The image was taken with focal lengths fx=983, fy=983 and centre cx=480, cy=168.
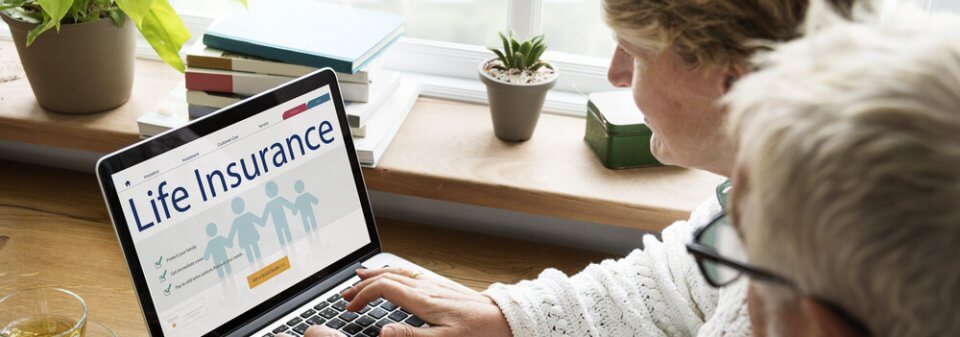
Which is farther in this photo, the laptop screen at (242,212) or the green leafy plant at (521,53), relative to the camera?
the green leafy plant at (521,53)

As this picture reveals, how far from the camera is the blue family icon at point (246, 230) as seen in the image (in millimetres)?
1066

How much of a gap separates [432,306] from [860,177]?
65 cm

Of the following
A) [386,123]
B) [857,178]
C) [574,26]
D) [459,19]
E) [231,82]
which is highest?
[857,178]

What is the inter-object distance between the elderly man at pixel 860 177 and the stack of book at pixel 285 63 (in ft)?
2.71

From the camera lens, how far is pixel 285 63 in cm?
132

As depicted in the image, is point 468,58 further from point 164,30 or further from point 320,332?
point 320,332

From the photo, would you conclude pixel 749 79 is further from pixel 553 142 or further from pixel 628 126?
pixel 553 142

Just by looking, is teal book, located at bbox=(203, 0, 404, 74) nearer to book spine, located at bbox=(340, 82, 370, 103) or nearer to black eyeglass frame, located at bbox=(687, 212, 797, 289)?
book spine, located at bbox=(340, 82, 370, 103)

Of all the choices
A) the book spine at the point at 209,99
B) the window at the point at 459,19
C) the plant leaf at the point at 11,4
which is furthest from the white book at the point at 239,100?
the window at the point at 459,19

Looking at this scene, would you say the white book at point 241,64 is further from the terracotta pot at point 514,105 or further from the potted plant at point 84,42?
the terracotta pot at point 514,105

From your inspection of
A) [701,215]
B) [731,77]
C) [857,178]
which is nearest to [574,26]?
[701,215]

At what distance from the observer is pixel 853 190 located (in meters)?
0.48

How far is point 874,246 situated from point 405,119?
1062mm

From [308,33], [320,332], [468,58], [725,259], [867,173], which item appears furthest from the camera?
[468,58]
